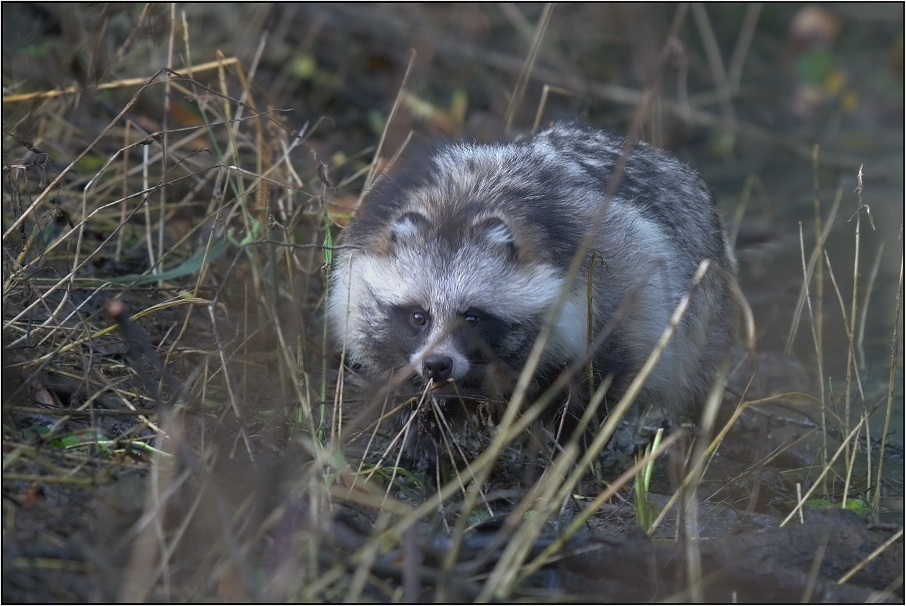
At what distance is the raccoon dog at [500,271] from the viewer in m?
4.28

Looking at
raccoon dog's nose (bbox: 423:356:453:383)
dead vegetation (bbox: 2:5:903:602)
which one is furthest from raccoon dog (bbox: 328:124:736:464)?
dead vegetation (bbox: 2:5:903:602)

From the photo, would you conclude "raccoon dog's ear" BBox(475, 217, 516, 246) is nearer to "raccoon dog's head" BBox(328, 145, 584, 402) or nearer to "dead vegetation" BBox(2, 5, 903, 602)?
"raccoon dog's head" BBox(328, 145, 584, 402)

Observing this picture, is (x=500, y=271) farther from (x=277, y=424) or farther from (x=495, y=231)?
(x=277, y=424)

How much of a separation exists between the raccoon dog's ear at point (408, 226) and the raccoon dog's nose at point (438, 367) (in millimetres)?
669

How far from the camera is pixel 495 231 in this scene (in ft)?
14.1

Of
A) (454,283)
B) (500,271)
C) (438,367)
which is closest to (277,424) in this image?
(438,367)

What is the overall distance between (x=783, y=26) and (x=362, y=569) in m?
11.7

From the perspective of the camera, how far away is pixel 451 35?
1053 centimetres

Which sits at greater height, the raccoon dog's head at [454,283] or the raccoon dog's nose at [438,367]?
the raccoon dog's head at [454,283]

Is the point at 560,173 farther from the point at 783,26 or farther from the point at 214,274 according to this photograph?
the point at 783,26

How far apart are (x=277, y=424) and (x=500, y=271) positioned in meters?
1.21

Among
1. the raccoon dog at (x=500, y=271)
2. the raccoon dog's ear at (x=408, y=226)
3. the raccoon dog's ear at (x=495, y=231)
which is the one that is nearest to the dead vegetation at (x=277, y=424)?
the raccoon dog at (x=500, y=271)

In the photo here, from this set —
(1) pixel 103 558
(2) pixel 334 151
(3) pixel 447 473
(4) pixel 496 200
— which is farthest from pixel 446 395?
(2) pixel 334 151

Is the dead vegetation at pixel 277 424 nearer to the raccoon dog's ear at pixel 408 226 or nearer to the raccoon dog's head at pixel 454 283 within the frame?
the raccoon dog's head at pixel 454 283
